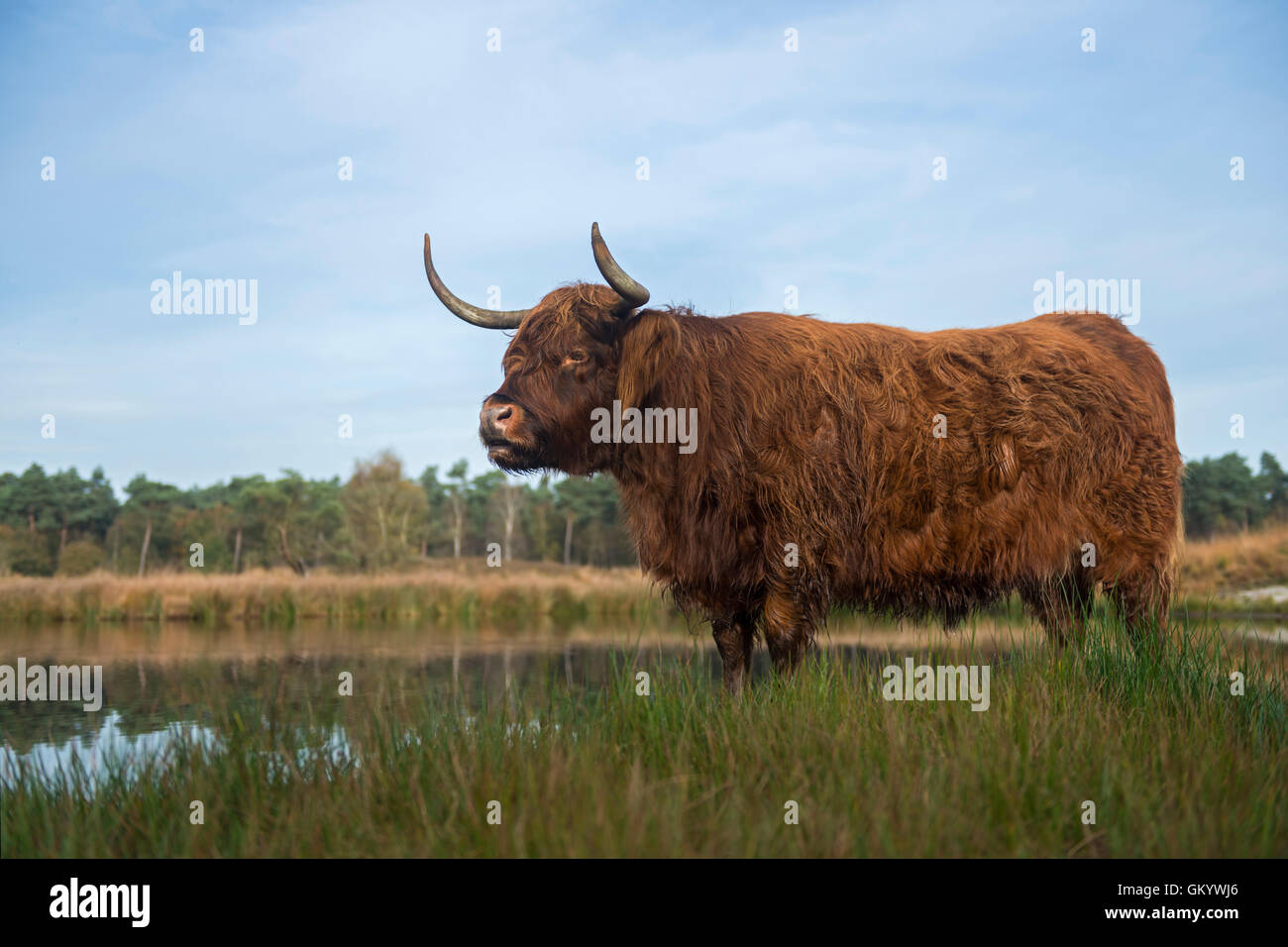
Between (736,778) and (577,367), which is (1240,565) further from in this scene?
(736,778)

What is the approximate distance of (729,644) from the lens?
5.02 meters

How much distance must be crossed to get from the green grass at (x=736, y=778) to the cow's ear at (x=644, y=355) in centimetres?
154

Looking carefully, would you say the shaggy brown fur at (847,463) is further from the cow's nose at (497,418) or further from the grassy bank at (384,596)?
the grassy bank at (384,596)

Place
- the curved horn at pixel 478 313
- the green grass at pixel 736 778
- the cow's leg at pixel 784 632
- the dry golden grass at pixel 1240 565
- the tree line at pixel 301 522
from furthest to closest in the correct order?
the tree line at pixel 301 522, the dry golden grass at pixel 1240 565, the curved horn at pixel 478 313, the cow's leg at pixel 784 632, the green grass at pixel 736 778

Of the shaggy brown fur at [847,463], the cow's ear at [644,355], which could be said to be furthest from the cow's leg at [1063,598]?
the cow's ear at [644,355]

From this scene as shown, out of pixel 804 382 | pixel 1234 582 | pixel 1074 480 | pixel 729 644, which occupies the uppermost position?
pixel 804 382

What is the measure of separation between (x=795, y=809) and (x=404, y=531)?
1642 inches

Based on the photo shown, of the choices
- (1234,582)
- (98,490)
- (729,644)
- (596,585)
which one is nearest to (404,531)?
(596,585)

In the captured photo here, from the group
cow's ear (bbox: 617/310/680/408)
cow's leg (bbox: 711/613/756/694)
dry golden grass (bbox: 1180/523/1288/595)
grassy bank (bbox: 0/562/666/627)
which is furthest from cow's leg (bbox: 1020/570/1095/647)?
dry golden grass (bbox: 1180/523/1288/595)

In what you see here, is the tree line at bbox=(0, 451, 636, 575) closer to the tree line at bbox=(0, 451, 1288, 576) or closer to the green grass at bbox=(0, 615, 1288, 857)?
the tree line at bbox=(0, 451, 1288, 576)

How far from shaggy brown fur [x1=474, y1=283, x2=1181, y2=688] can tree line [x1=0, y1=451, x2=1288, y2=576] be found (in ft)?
110

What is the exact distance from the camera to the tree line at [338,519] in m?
42.2

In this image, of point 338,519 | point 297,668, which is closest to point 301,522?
point 338,519
